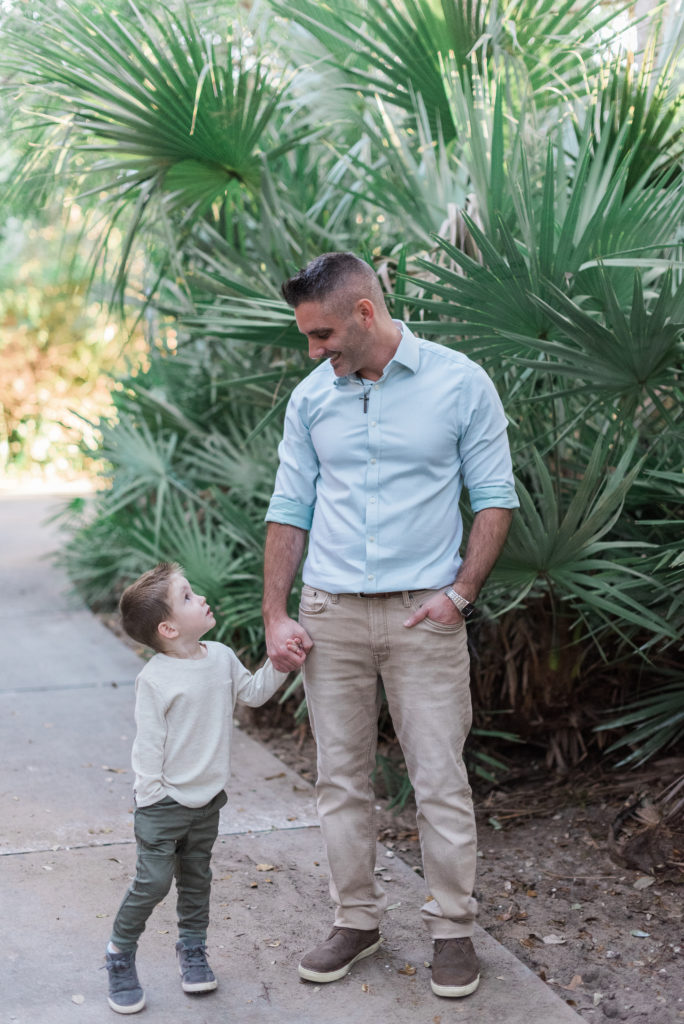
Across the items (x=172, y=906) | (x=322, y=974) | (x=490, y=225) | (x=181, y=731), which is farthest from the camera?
(x=490, y=225)

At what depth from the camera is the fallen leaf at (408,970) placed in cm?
317

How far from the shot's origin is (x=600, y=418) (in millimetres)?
4742

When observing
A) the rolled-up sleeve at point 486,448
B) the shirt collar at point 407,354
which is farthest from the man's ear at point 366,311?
the rolled-up sleeve at point 486,448

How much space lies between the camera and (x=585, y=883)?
12.7 feet

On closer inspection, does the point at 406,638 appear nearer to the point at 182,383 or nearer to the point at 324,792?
the point at 324,792

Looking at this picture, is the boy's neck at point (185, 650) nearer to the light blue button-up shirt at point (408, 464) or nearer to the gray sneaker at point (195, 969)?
the light blue button-up shirt at point (408, 464)

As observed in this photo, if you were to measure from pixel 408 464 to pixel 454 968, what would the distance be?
4.46 ft

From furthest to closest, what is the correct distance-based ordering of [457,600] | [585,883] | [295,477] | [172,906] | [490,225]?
[490,225]
[585,883]
[172,906]
[295,477]
[457,600]

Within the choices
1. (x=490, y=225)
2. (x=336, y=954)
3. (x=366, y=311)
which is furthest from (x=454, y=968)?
(x=490, y=225)

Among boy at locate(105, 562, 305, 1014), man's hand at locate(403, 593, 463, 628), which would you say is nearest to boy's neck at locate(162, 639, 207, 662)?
boy at locate(105, 562, 305, 1014)

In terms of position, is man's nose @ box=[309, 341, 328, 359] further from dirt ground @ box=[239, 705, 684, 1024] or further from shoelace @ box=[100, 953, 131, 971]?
dirt ground @ box=[239, 705, 684, 1024]

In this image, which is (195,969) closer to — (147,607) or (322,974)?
(322,974)

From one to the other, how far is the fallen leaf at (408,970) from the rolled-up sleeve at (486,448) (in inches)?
51.7

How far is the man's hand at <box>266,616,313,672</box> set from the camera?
9.95ft
